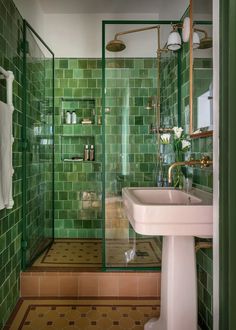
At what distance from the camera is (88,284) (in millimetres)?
2404

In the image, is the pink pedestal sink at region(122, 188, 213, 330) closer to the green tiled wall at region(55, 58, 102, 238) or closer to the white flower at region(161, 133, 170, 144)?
the white flower at region(161, 133, 170, 144)

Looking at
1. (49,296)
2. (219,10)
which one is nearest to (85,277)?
(49,296)

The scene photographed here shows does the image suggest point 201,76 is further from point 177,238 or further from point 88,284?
point 88,284

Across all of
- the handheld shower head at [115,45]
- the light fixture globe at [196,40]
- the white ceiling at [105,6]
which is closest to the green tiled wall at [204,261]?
the light fixture globe at [196,40]

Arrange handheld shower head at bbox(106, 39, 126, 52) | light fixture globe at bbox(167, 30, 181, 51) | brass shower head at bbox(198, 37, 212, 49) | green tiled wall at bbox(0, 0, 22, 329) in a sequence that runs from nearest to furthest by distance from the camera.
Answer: brass shower head at bbox(198, 37, 212, 49) < green tiled wall at bbox(0, 0, 22, 329) < light fixture globe at bbox(167, 30, 181, 51) < handheld shower head at bbox(106, 39, 126, 52)

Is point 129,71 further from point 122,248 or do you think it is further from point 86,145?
point 122,248

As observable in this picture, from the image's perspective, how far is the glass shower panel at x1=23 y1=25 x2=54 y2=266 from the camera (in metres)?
2.61

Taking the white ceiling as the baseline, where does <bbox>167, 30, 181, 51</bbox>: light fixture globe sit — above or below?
below

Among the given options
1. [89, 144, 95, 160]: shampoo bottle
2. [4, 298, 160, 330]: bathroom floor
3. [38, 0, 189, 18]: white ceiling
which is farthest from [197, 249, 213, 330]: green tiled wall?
[38, 0, 189, 18]: white ceiling

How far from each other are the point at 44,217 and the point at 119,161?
3.88 ft

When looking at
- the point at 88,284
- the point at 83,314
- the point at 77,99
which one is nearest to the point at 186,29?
the point at 77,99

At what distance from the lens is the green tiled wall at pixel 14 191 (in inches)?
78.2

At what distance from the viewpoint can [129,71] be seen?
275 cm

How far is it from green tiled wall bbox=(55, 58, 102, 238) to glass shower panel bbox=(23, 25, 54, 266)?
122mm
